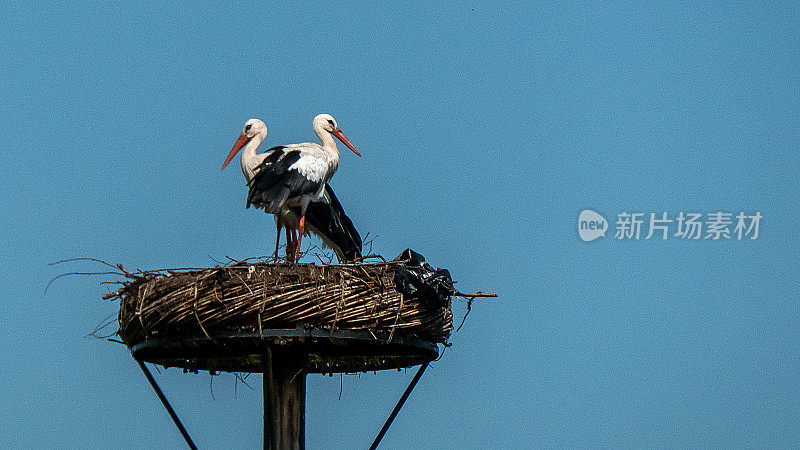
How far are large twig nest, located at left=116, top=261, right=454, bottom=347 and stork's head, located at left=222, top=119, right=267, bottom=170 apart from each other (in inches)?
94.6

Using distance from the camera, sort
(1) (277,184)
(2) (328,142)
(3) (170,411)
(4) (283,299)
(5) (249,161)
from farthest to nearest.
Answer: (2) (328,142) → (5) (249,161) → (1) (277,184) → (3) (170,411) → (4) (283,299)

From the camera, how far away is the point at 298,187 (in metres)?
8.00

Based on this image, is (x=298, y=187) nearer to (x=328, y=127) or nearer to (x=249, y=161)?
(x=249, y=161)

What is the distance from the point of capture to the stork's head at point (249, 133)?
889cm

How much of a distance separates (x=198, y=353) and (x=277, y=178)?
65.2 inches

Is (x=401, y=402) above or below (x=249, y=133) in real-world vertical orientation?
below

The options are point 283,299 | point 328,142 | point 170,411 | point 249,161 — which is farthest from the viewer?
point 328,142

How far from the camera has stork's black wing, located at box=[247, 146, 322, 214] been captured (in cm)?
786

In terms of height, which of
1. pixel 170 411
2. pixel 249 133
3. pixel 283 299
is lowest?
pixel 170 411

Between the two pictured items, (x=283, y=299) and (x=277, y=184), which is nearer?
(x=283, y=299)

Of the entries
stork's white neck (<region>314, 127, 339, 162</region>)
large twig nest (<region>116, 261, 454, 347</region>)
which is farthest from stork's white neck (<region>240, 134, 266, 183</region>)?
large twig nest (<region>116, 261, 454, 347</region>)

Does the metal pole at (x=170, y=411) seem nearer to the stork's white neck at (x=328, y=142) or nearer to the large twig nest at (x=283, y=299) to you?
the large twig nest at (x=283, y=299)

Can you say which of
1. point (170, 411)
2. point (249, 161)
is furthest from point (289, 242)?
point (170, 411)

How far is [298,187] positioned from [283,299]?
5.96ft
